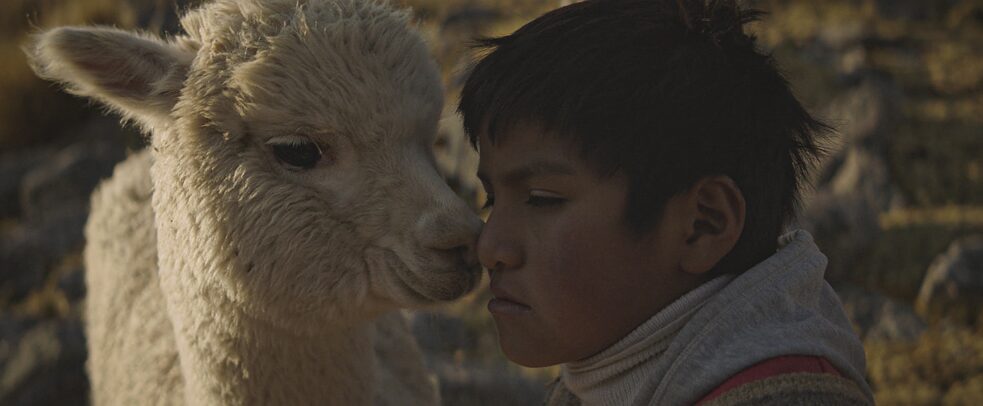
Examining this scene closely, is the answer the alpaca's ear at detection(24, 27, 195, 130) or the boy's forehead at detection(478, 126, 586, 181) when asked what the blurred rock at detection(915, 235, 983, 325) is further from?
the alpaca's ear at detection(24, 27, 195, 130)

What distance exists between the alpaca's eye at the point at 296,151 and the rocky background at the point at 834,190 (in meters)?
0.46

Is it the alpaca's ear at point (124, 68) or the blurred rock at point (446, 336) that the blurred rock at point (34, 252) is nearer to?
the blurred rock at point (446, 336)

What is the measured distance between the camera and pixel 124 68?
2.33m

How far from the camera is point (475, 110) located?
174 centimetres

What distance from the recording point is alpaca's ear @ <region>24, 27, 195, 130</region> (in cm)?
226

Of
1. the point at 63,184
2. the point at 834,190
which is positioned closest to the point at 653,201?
the point at 834,190

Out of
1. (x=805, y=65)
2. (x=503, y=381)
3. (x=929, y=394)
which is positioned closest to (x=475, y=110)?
(x=503, y=381)

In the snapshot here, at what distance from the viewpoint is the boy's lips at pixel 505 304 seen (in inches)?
65.4

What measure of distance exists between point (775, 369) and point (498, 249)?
0.52m

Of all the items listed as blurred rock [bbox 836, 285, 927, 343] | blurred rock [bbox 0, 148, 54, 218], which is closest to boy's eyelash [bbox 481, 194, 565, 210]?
blurred rock [bbox 836, 285, 927, 343]

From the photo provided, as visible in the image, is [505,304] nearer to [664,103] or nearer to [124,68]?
[664,103]

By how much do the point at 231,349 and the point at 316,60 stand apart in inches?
29.8

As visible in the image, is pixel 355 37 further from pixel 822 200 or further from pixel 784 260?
pixel 822 200

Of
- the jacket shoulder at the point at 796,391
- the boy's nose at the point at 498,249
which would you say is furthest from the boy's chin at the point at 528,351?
the jacket shoulder at the point at 796,391
